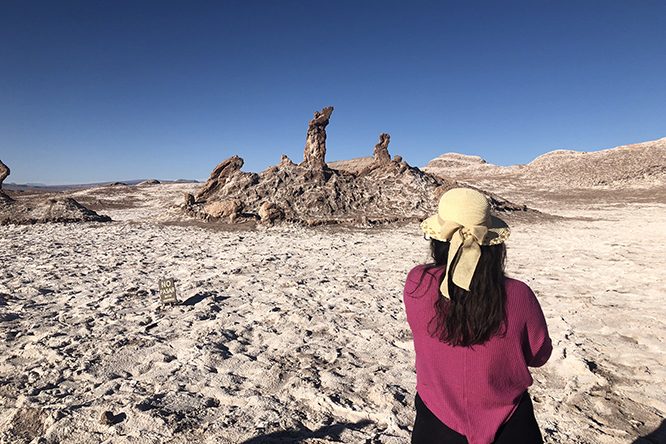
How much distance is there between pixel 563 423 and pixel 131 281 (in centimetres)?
765

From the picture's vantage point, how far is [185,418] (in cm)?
350

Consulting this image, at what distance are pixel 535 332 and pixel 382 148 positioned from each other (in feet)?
70.8

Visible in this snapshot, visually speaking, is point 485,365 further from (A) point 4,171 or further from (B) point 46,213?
(A) point 4,171

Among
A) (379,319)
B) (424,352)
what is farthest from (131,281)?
(424,352)

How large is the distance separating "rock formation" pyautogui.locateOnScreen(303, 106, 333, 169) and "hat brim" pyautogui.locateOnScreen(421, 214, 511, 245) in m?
20.1

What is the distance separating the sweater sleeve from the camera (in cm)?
175

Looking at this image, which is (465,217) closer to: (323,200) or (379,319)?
(379,319)

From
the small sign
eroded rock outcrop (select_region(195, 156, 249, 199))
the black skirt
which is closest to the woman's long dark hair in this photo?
the black skirt

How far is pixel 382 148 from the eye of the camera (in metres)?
22.7

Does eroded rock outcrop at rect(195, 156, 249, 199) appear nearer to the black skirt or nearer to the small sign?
the small sign

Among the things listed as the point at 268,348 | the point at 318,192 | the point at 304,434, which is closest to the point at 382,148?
the point at 318,192

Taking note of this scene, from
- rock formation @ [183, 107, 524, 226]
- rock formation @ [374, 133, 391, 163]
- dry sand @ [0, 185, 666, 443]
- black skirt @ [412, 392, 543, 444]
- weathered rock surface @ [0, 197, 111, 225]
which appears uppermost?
rock formation @ [374, 133, 391, 163]

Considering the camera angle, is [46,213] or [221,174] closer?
[46,213]

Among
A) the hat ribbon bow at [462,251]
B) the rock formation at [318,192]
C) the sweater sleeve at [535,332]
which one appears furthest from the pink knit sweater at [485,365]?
the rock formation at [318,192]
